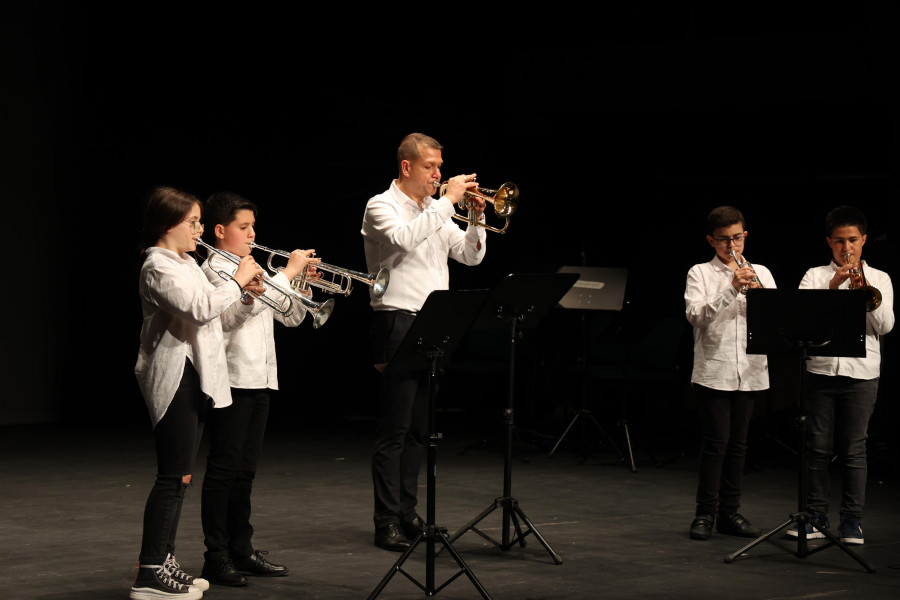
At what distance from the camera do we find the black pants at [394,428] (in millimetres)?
4793

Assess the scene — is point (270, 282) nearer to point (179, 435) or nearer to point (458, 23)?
point (179, 435)

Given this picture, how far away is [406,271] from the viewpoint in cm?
483

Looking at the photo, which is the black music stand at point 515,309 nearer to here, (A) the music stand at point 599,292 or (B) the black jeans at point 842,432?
(B) the black jeans at point 842,432

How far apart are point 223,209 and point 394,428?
1238 millimetres

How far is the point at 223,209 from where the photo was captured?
13.8 feet

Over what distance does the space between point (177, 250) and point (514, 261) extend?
558 cm

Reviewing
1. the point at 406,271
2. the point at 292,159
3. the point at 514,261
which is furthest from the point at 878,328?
the point at 292,159

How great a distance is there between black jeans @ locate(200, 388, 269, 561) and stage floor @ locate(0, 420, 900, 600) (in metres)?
0.17

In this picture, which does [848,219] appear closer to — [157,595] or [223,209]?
[223,209]

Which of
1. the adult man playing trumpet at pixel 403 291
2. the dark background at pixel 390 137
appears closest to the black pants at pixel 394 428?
the adult man playing trumpet at pixel 403 291

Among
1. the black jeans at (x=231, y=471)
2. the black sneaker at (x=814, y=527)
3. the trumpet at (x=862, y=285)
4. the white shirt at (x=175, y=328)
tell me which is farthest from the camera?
the trumpet at (x=862, y=285)

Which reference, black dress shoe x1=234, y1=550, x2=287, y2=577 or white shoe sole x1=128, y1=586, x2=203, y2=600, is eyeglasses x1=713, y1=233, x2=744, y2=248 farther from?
white shoe sole x1=128, y1=586, x2=203, y2=600

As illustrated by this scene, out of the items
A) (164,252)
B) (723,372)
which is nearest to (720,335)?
(723,372)

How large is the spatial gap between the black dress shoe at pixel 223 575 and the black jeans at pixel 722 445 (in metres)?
2.15
